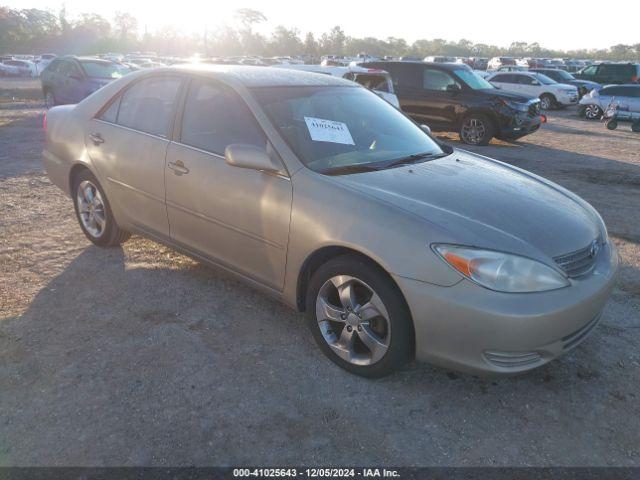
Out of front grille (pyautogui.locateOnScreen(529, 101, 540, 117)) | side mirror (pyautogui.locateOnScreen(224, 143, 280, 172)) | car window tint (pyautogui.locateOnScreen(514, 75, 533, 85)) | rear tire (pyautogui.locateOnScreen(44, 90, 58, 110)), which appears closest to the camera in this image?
side mirror (pyautogui.locateOnScreen(224, 143, 280, 172))

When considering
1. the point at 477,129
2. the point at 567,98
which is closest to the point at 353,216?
the point at 477,129

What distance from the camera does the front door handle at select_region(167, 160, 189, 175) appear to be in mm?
3611

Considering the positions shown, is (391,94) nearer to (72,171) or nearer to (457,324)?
(72,171)

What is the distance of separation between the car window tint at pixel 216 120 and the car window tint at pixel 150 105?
214 millimetres

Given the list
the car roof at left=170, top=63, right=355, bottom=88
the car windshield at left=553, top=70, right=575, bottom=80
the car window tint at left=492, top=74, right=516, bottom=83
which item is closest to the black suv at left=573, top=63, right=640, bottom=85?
the car windshield at left=553, top=70, right=575, bottom=80

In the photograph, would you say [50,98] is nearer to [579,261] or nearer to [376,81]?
[376,81]

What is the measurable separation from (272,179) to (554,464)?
6.77 feet

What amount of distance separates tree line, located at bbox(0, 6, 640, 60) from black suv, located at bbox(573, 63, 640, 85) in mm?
59495

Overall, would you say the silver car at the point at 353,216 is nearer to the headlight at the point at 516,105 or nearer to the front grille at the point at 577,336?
the front grille at the point at 577,336

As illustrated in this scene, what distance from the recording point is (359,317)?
113 inches

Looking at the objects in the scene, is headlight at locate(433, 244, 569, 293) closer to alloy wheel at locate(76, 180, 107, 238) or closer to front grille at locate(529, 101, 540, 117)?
alloy wheel at locate(76, 180, 107, 238)

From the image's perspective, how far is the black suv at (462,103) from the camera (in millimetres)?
11562

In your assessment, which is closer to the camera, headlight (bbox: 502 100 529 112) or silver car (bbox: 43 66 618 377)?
silver car (bbox: 43 66 618 377)

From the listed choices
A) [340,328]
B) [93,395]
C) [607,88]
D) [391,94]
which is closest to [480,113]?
[391,94]
